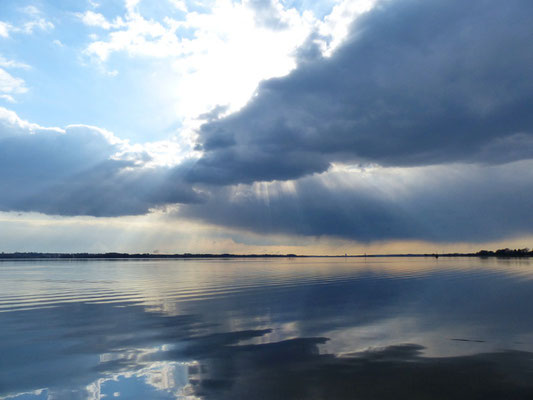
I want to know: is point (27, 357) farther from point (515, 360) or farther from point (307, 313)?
point (515, 360)

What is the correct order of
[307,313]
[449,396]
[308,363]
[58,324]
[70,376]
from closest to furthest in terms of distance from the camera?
[449,396] < [70,376] < [308,363] < [58,324] < [307,313]

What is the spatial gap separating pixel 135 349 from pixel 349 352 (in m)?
9.37

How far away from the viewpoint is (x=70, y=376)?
13.3 metres

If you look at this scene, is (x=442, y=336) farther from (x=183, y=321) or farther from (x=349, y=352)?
(x=183, y=321)

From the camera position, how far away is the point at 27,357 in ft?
51.4

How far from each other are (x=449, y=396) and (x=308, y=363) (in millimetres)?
5151

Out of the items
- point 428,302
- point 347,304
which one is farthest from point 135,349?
point 428,302

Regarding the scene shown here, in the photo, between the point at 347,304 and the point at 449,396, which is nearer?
the point at 449,396

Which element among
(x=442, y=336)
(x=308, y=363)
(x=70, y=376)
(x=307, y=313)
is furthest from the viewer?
(x=307, y=313)

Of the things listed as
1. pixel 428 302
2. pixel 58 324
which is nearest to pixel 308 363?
pixel 58 324

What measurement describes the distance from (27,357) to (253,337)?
9.85m

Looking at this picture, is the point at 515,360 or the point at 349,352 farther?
the point at 349,352

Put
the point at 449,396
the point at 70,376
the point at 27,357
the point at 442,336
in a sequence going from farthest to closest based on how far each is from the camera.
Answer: the point at 442,336 < the point at 27,357 < the point at 70,376 < the point at 449,396

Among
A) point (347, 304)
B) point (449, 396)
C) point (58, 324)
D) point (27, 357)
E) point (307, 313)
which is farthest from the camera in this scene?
point (347, 304)
